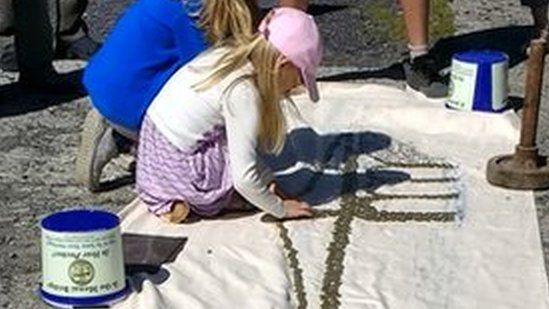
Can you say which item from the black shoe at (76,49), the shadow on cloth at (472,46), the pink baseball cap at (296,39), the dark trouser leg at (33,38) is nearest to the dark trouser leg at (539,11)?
the shadow on cloth at (472,46)

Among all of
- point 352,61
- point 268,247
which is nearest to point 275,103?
point 268,247

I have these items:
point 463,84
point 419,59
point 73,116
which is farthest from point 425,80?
→ point 73,116

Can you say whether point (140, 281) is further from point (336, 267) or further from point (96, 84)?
point (96, 84)

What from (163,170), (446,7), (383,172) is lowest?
(446,7)

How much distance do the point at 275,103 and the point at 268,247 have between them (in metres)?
0.38

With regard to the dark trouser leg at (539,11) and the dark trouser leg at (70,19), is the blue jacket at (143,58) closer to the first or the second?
the dark trouser leg at (70,19)

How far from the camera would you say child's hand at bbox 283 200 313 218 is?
3986mm

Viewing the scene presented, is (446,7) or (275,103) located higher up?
(275,103)

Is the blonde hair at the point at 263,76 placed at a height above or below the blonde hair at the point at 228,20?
below

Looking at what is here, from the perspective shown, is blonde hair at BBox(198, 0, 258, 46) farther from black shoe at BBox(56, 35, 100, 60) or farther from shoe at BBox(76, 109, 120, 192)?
black shoe at BBox(56, 35, 100, 60)

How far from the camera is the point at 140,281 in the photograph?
3541 millimetres

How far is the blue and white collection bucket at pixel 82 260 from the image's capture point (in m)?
3.31

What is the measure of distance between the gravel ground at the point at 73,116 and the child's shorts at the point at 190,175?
0.24m

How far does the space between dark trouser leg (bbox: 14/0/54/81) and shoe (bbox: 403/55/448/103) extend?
4.41 feet
